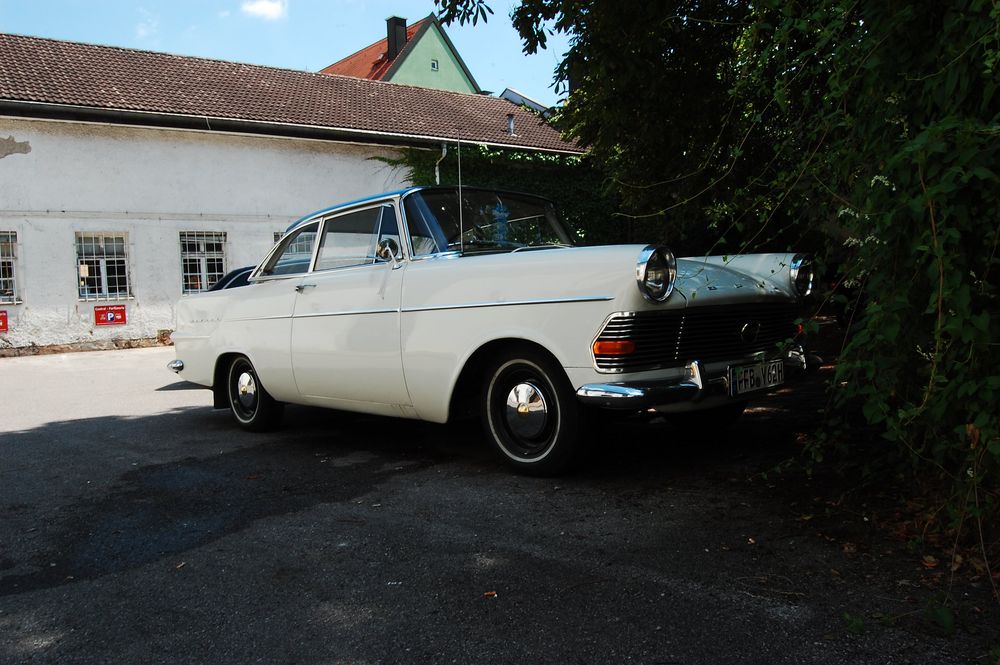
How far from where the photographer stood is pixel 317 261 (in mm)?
5539

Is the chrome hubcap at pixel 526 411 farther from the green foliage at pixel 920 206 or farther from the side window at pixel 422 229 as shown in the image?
the green foliage at pixel 920 206

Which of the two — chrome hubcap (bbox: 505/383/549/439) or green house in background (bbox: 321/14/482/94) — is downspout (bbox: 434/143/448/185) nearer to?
green house in background (bbox: 321/14/482/94)

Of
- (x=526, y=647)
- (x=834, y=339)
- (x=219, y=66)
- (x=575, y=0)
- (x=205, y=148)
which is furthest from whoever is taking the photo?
(x=219, y=66)

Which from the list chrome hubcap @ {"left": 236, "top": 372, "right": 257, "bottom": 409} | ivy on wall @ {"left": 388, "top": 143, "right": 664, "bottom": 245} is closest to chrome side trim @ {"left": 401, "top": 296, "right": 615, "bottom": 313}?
chrome hubcap @ {"left": 236, "top": 372, "right": 257, "bottom": 409}

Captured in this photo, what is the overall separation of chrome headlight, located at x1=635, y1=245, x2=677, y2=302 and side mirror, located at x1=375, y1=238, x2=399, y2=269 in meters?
1.68

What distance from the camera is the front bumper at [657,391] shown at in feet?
12.1

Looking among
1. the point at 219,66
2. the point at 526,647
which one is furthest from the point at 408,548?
the point at 219,66

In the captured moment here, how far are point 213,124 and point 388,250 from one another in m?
14.0

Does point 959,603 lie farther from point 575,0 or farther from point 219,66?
point 219,66

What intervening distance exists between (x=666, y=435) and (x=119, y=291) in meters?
14.3

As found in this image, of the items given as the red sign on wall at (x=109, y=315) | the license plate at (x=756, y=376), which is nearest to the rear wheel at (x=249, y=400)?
the license plate at (x=756, y=376)

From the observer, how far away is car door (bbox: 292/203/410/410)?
4.82 meters

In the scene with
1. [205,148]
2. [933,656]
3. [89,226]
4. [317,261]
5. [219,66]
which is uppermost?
[219,66]

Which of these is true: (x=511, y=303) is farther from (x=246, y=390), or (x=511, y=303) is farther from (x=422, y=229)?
(x=246, y=390)
